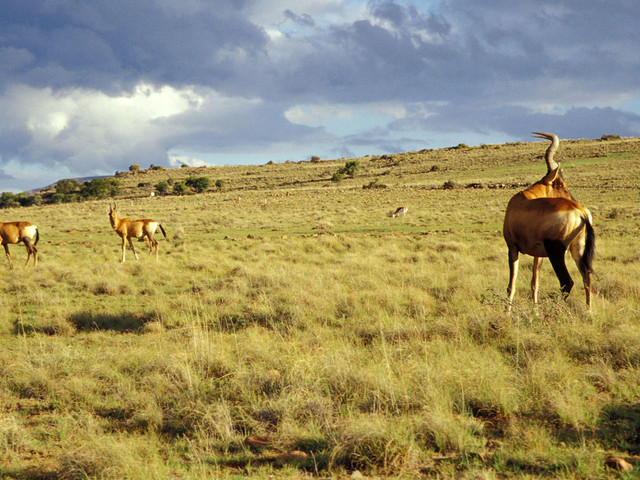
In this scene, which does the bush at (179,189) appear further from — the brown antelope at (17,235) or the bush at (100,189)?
the brown antelope at (17,235)

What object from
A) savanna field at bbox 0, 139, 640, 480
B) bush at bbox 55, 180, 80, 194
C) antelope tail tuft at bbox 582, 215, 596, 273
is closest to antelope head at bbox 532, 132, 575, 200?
antelope tail tuft at bbox 582, 215, 596, 273

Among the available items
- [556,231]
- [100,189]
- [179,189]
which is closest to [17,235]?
[556,231]

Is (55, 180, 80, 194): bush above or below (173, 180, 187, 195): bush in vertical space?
above

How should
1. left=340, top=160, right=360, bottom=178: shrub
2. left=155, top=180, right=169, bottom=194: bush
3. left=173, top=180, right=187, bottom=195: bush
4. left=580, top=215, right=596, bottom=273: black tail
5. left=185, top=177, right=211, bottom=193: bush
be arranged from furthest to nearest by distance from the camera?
left=340, top=160, right=360, bottom=178: shrub, left=155, top=180, right=169, bottom=194: bush, left=185, top=177, right=211, bottom=193: bush, left=173, top=180, right=187, bottom=195: bush, left=580, top=215, right=596, bottom=273: black tail

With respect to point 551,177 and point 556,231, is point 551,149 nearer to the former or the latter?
point 551,177

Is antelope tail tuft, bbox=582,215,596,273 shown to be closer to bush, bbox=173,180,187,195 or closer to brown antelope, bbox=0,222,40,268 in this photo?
A: brown antelope, bbox=0,222,40,268

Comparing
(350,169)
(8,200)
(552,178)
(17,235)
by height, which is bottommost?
(17,235)

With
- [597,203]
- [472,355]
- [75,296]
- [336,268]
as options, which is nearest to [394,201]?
[597,203]

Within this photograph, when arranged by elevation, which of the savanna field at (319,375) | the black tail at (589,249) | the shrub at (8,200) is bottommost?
the savanna field at (319,375)

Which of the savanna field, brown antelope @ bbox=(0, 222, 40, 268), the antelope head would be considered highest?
the antelope head

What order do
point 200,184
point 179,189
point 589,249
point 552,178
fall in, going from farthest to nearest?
point 200,184 < point 179,189 < point 552,178 < point 589,249

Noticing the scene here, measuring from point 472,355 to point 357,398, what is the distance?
1840 mm

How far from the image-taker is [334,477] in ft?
12.0

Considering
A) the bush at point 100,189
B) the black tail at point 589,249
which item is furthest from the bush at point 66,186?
the black tail at point 589,249
